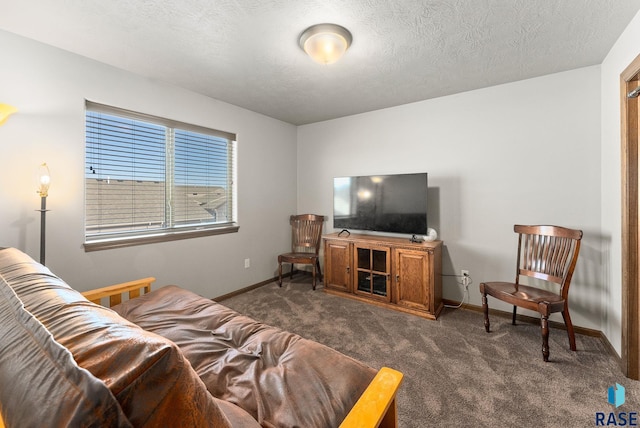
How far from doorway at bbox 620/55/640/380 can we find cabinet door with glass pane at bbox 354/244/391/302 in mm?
1828

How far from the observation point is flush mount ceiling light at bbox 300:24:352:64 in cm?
193

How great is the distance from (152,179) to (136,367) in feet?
9.54

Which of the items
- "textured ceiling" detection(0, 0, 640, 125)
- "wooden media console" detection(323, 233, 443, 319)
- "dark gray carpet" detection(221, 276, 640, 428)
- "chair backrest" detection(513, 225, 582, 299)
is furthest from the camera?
"wooden media console" detection(323, 233, 443, 319)

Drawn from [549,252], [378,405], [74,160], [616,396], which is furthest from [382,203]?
[74,160]

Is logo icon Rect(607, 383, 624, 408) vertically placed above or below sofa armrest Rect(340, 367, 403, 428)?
below

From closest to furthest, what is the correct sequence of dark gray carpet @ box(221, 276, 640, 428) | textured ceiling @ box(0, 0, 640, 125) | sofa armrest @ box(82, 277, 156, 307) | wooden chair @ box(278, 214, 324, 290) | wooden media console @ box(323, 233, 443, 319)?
dark gray carpet @ box(221, 276, 640, 428) < textured ceiling @ box(0, 0, 640, 125) < sofa armrest @ box(82, 277, 156, 307) < wooden media console @ box(323, 233, 443, 319) < wooden chair @ box(278, 214, 324, 290)

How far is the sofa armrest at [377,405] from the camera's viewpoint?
2.84ft

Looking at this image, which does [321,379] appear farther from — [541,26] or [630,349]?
[541,26]

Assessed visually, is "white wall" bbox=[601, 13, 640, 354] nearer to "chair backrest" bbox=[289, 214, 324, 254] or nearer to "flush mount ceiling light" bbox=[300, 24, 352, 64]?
"flush mount ceiling light" bbox=[300, 24, 352, 64]

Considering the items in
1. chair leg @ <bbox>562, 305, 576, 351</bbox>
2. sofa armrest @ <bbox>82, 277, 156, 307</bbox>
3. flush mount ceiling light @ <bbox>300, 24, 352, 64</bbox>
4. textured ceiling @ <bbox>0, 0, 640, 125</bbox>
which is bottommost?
chair leg @ <bbox>562, 305, 576, 351</bbox>

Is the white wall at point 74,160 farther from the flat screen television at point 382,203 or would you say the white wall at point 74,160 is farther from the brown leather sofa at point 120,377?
the flat screen television at point 382,203

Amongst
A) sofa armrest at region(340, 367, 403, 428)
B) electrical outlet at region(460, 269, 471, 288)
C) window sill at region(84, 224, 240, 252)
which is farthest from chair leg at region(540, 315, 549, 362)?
window sill at region(84, 224, 240, 252)

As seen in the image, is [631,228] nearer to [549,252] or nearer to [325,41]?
[549,252]

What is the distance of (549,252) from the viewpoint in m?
2.46
